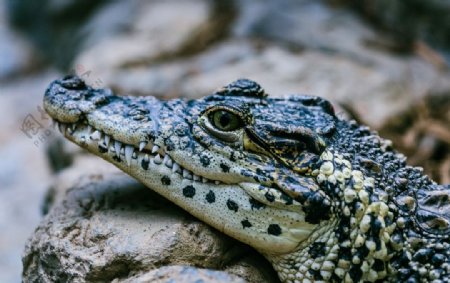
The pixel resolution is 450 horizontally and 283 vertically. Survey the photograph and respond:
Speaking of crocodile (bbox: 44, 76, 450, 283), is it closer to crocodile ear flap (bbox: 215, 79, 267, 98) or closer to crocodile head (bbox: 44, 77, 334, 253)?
crocodile head (bbox: 44, 77, 334, 253)

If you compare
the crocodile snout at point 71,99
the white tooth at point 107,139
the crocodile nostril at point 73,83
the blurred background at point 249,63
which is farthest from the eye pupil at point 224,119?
the blurred background at point 249,63

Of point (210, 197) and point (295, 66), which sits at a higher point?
point (295, 66)

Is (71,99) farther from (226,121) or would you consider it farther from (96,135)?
(226,121)

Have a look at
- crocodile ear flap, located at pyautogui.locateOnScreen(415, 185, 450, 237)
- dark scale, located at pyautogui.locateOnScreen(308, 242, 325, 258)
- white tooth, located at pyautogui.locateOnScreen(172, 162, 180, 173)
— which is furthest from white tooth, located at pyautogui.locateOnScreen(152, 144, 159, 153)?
crocodile ear flap, located at pyautogui.locateOnScreen(415, 185, 450, 237)

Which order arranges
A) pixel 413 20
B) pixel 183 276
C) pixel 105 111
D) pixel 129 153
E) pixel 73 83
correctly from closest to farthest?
pixel 183 276, pixel 129 153, pixel 105 111, pixel 73 83, pixel 413 20

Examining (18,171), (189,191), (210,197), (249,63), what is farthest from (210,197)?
(18,171)

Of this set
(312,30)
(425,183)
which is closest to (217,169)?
(425,183)
